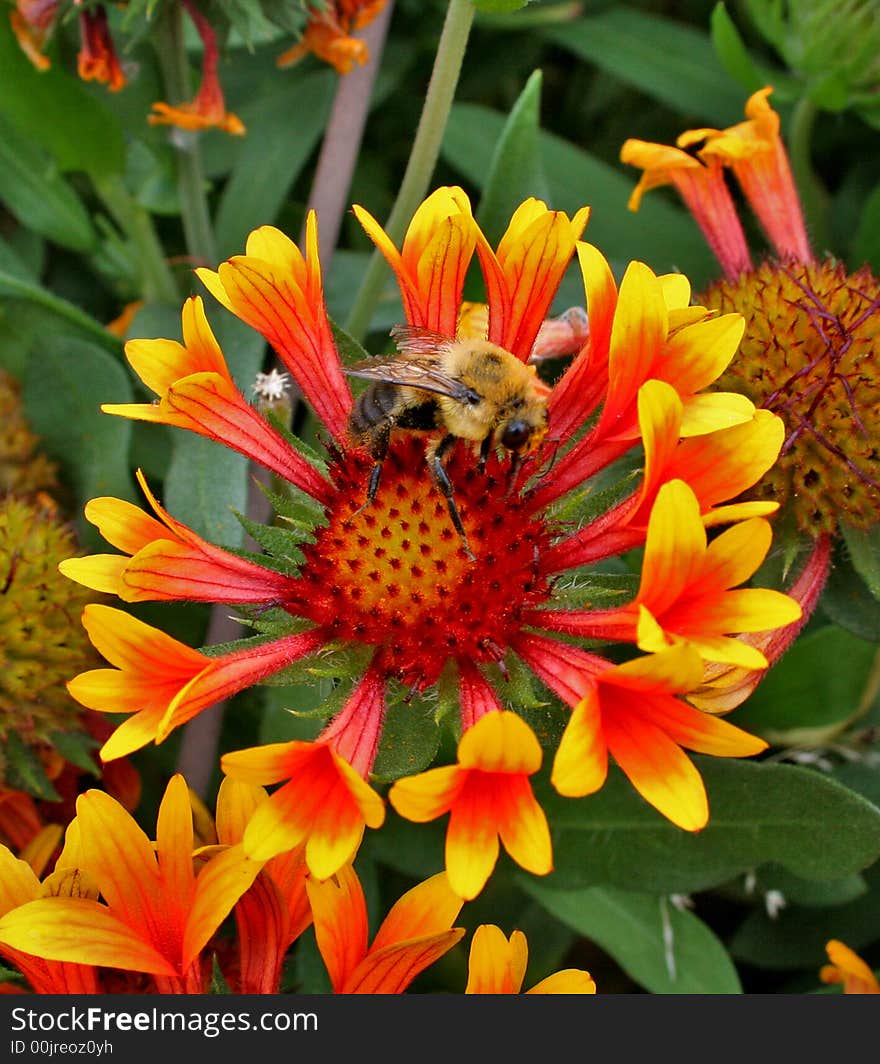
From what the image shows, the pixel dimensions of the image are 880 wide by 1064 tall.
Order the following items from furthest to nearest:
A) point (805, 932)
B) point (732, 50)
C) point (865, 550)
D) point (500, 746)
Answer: point (732, 50), point (805, 932), point (865, 550), point (500, 746)

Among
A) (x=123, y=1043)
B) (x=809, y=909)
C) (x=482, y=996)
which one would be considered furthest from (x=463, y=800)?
(x=809, y=909)

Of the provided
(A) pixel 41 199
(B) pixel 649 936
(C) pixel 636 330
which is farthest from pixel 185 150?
(B) pixel 649 936

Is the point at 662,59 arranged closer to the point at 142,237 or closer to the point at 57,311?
the point at 142,237

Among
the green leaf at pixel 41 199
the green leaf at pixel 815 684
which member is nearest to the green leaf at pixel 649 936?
the green leaf at pixel 815 684

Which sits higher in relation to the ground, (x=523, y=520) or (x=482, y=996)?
(x=523, y=520)

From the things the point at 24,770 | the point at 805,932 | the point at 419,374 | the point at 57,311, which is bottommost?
the point at 805,932

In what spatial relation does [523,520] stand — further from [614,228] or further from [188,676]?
[614,228]

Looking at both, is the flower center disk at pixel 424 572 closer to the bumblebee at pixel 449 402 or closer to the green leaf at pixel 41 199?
the bumblebee at pixel 449 402
